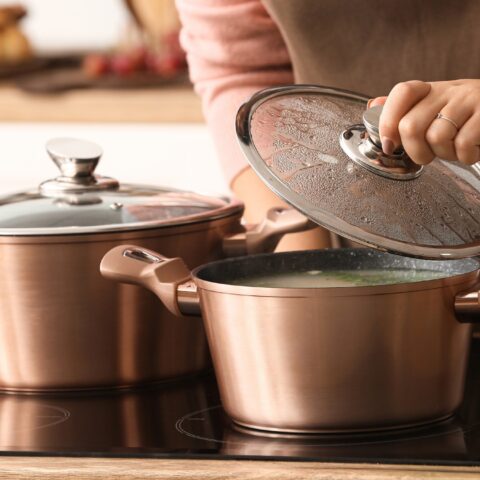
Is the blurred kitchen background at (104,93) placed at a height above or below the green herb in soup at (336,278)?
below

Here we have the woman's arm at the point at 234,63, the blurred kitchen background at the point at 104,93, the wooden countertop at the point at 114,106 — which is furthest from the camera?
the wooden countertop at the point at 114,106

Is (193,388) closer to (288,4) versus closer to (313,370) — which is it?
(313,370)

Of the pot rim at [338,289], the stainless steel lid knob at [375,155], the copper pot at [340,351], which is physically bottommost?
the copper pot at [340,351]

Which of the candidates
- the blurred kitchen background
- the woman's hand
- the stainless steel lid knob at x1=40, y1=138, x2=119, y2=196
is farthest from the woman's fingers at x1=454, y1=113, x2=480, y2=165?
the blurred kitchen background

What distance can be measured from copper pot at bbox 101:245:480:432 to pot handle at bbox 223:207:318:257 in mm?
186

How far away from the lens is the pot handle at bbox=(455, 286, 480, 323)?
673 millimetres

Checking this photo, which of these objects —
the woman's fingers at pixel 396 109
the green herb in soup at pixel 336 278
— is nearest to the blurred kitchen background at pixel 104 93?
the green herb in soup at pixel 336 278

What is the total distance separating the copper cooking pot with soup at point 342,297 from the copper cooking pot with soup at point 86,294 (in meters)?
0.06

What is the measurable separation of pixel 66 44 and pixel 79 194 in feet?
7.70

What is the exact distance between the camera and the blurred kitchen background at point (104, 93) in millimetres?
2688

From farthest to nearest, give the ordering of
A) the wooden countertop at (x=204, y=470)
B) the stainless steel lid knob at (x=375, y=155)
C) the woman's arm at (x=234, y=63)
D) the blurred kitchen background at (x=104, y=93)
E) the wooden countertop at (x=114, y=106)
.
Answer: the wooden countertop at (x=114, y=106), the blurred kitchen background at (x=104, y=93), the woman's arm at (x=234, y=63), the stainless steel lid knob at (x=375, y=155), the wooden countertop at (x=204, y=470)

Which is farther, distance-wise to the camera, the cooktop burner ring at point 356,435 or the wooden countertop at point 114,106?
the wooden countertop at point 114,106

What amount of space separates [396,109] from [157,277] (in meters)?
0.20

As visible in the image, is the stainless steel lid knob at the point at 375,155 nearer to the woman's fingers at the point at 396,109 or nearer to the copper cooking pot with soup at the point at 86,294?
the woman's fingers at the point at 396,109
